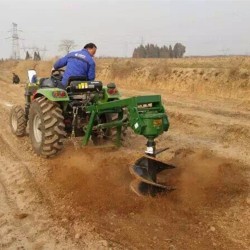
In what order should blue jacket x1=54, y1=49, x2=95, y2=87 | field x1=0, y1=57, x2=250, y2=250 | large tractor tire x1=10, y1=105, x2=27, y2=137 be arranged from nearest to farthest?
field x1=0, y1=57, x2=250, y2=250, blue jacket x1=54, y1=49, x2=95, y2=87, large tractor tire x1=10, y1=105, x2=27, y2=137

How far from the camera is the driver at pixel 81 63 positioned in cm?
674

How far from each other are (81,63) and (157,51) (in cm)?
5655

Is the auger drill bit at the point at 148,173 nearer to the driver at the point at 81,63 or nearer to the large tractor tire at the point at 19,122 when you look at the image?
the driver at the point at 81,63

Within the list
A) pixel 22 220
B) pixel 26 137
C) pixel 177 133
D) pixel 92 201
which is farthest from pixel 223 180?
pixel 26 137

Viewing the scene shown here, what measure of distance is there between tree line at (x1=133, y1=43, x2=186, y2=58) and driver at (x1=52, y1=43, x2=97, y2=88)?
52.0 meters

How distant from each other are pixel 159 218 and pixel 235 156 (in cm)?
309

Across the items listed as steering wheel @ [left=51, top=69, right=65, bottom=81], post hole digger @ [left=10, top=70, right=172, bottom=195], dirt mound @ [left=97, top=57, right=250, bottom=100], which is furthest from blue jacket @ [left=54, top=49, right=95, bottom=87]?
dirt mound @ [left=97, top=57, right=250, bottom=100]

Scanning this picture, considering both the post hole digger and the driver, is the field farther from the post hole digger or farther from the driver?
the driver

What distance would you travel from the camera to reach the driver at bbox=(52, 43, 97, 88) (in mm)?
6742

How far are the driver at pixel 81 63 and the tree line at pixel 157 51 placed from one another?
52019 mm

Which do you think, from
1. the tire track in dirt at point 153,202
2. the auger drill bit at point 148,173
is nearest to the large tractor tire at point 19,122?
the tire track in dirt at point 153,202

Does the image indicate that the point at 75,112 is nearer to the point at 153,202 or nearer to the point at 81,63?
the point at 81,63

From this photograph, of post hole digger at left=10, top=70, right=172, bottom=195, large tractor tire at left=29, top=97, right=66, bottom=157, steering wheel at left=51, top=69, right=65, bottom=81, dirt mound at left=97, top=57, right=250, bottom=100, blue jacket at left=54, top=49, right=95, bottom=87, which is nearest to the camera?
post hole digger at left=10, top=70, right=172, bottom=195

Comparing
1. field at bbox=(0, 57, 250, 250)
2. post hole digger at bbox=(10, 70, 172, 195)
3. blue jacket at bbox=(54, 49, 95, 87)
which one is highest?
blue jacket at bbox=(54, 49, 95, 87)
